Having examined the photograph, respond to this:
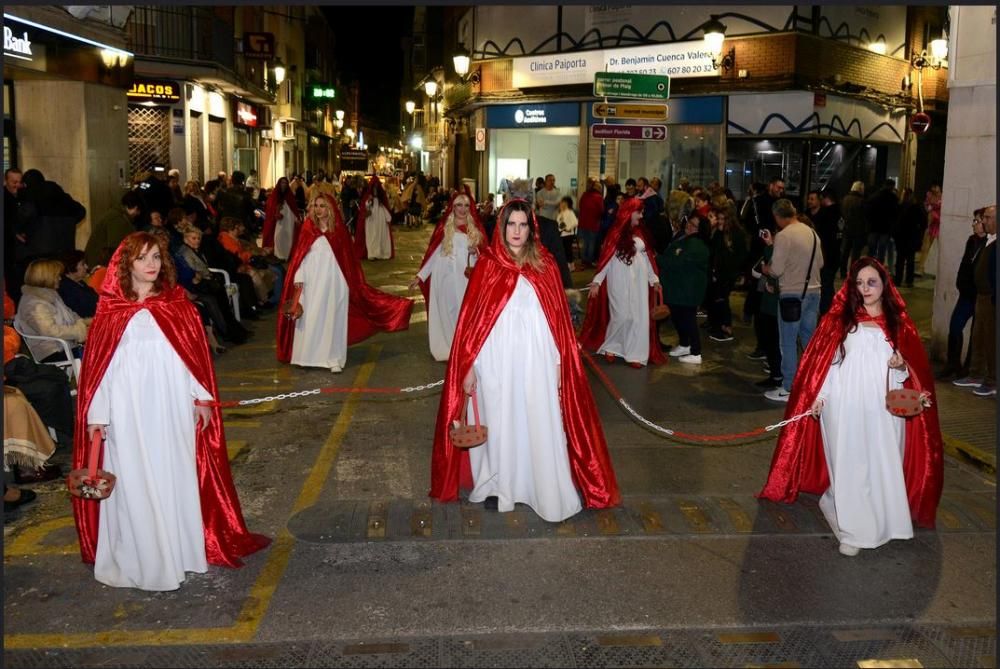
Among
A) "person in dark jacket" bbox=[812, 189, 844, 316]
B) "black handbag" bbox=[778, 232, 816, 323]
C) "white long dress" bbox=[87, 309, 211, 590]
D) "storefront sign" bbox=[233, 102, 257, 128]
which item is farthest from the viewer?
"storefront sign" bbox=[233, 102, 257, 128]

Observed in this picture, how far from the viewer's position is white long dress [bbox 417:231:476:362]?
11.4 m

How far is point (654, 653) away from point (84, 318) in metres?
6.65

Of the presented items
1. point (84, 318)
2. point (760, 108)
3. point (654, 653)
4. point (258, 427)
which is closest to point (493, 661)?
point (654, 653)

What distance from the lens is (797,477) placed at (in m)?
6.65

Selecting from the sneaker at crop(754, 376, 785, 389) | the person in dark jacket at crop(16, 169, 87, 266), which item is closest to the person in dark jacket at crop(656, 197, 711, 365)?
the sneaker at crop(754, 376, 785, 389)

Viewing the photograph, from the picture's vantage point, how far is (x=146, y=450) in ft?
17.1

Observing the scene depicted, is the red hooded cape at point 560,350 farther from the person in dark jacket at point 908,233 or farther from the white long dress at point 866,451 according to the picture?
the person in dark jacket at point 908,233

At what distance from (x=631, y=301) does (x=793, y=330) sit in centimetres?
218

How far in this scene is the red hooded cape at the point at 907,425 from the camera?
602 centimetres

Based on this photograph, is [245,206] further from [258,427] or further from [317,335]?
[258,427]

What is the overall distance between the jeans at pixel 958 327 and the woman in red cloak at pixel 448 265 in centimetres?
505

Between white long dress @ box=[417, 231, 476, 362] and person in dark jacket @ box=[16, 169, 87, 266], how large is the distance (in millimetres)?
4707

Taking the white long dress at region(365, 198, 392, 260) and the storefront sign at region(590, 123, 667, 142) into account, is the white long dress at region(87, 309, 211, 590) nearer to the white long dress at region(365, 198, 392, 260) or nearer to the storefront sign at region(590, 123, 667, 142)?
the storefront sign at region(590, 123, 667, 142)

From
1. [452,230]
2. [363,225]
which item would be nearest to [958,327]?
[452,230]
